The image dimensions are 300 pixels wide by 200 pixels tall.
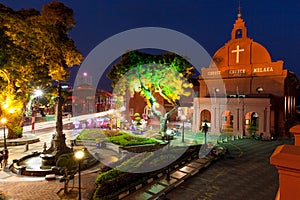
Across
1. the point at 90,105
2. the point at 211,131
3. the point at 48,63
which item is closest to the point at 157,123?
the point at 211,131

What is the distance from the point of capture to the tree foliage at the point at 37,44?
18375 mm

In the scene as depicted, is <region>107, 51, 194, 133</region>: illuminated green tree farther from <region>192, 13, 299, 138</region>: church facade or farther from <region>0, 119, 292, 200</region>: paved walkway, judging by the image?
<region>0, 119, 292, 200</region>: paved walkway

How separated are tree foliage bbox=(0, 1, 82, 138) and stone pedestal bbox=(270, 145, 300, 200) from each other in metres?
20.3

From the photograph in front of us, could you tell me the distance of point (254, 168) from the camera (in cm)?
1599

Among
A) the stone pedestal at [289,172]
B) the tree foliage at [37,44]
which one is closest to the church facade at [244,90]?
the tree foliage at [37,44]

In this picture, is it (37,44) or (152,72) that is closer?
(37,44)

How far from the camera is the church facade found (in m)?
29.6

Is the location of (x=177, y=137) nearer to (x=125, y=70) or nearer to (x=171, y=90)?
(x=171, y=90)

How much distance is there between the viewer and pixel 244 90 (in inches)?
1291

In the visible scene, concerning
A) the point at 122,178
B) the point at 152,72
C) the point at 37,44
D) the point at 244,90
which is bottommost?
the point at 122,178

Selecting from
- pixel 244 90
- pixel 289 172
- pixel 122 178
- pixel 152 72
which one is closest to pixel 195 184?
pixel 122 178

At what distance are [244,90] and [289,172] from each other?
3325cm

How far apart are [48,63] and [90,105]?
68.6m

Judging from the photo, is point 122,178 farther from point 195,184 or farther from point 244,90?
point 244,90
